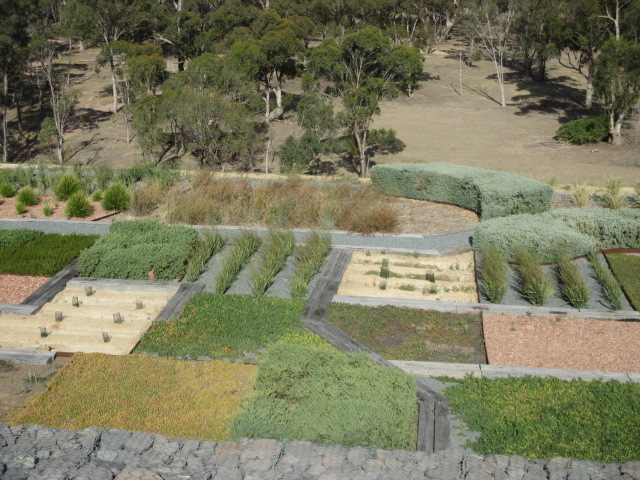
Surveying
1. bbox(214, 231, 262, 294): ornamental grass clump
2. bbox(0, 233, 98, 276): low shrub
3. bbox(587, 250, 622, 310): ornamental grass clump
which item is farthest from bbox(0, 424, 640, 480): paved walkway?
bbox(0, 233, 98, 276): low shrub

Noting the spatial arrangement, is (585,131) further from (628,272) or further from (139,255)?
(139,255)

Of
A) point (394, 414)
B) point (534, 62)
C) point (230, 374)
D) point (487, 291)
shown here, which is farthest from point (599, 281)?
point (534, 62)

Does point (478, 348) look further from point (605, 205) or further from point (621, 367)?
point (605, 205)

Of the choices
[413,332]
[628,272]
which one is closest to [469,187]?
[628,272]

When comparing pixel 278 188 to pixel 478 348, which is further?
pixel 278 188

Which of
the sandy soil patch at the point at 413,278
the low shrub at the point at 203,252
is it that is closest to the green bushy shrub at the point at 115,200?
the low shrub at the point at 203,252
